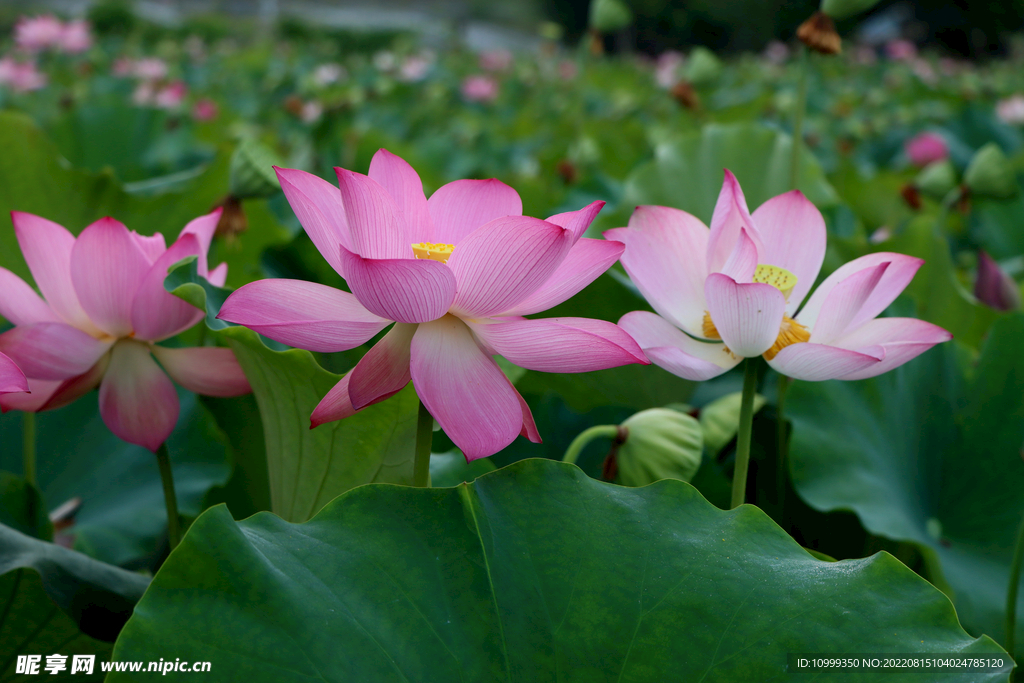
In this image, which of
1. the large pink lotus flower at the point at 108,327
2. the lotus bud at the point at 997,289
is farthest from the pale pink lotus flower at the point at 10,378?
the lotus bud at the point at 997,289

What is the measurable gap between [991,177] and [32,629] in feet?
4.35

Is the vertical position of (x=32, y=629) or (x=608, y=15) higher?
(x=608, y=15)

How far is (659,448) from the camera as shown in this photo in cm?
55

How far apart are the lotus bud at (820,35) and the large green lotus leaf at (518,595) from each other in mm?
653

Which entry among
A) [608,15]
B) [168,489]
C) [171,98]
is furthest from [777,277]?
[171,98]

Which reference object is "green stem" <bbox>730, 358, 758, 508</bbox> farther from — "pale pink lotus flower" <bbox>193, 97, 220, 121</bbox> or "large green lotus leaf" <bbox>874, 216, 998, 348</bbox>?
"pale pink lotus flower" <bbox>193, 97, 220, 121</bbox>

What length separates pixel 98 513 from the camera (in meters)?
0.69

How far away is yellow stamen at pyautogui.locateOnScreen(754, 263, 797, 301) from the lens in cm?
54

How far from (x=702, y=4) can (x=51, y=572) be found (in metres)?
17.8

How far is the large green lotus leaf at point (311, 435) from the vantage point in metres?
0.49

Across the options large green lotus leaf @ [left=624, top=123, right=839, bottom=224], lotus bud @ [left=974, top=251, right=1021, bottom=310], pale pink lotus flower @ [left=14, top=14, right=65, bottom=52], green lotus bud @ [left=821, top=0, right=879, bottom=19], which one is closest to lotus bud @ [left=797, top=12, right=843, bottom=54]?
green lotus bud @ [left=821, top=0, right=879, bottom=19]

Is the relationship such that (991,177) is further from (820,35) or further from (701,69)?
(701,69)

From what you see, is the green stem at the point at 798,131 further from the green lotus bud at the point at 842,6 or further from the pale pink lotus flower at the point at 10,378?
the pale pink lotus flower at the point at 10,378

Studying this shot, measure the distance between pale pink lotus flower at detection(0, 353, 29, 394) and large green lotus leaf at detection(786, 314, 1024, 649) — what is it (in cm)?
54
